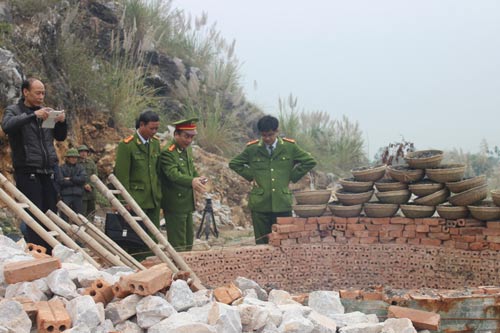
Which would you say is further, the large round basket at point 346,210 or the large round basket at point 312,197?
the large round basket at point 312,197

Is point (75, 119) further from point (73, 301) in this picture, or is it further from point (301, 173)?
point (73, 301)

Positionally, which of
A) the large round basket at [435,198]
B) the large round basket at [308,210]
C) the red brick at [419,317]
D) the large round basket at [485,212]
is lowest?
the red brick at [419,317]

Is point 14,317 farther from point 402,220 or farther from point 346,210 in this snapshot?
point 402,220

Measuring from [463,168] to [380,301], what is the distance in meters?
2.33

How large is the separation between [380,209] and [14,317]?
3.89 meters

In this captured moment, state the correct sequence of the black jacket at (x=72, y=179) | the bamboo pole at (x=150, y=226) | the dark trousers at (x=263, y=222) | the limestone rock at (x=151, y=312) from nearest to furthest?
the limestone rock at (x=151, y=312) → the bamboo pole at (x=150, y=226) → the dark trousers at (x=263, y=222) → the black jacket at (x=72, y=179)

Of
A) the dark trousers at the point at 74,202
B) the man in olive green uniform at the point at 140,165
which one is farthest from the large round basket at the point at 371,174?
the dark trousers at the point at 74,202

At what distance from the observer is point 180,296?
3.45m

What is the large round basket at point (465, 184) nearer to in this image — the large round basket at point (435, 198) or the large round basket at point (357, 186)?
the large round basket at point (435, 198)

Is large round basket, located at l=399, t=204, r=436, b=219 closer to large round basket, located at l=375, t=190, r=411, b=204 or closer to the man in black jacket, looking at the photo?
large round basket, located at l=375, t=190, r=411, b=204

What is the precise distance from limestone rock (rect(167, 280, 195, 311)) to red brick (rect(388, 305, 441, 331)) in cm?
128

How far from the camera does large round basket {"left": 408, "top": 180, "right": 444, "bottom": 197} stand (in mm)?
5895

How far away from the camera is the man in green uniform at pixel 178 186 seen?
19.4ft

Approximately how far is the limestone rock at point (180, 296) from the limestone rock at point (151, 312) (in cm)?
12
